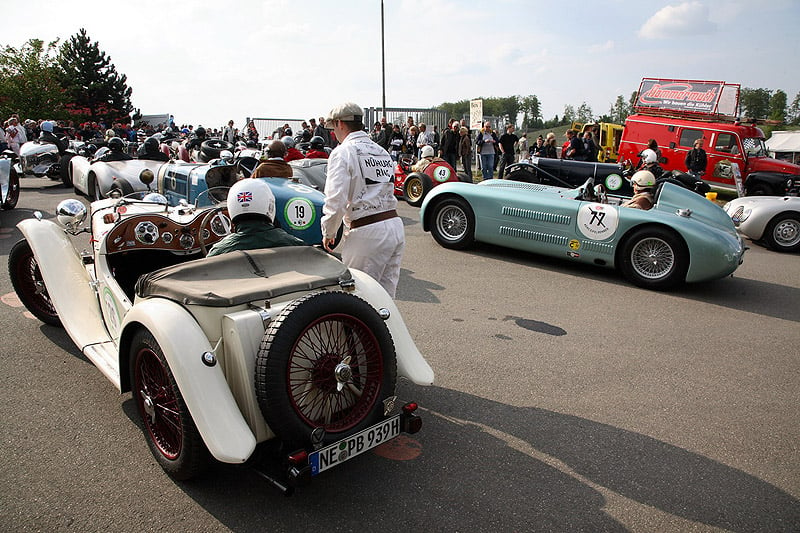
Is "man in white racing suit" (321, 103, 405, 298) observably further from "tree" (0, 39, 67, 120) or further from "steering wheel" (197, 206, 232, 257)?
"tree" (0, 39, 67, 120)

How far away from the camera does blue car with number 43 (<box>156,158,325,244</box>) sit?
7.25 meters

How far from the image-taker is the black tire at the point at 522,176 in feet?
33.0

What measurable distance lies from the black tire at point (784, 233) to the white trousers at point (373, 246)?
8439 mm

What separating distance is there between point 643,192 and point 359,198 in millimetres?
4895

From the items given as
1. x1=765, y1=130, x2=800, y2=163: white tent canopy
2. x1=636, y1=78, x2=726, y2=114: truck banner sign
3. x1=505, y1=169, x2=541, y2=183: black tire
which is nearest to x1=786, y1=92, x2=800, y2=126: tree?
x1=765, y1=130, x2=800, y2=163: white tent canopy

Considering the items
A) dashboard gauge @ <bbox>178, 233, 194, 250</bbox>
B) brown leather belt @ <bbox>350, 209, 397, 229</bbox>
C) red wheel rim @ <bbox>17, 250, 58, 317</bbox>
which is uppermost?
brown leather belt @ <bbox>350, 209, 397, 229</bbox>

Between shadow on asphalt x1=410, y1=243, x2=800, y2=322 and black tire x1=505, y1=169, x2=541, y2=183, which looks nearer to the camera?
shadow on asphalt x1=410, y1=243, x2=800, y2=322

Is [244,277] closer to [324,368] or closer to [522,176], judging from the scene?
[324,368]

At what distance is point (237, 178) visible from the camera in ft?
27.0

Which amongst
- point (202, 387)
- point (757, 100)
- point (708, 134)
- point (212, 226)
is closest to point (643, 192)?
point (212, 226)

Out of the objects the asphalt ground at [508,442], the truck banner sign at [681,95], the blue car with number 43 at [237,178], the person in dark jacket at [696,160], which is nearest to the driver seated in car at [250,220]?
the asphalt ground at [508,442]

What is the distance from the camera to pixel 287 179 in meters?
7.78

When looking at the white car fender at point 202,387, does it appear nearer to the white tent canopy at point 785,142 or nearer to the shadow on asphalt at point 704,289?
the shadow on asphalt at point 704,289

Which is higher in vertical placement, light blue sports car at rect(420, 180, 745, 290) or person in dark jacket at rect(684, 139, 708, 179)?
person in dark jacket at rect(684, 139, 708, 179)
